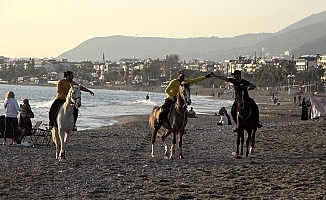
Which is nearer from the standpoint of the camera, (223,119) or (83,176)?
(83,176)

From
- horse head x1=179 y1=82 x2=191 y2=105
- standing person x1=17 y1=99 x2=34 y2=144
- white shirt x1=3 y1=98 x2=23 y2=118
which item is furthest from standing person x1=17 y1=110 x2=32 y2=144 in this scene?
horse head x1=179 y1=82 x2=191 y2=105

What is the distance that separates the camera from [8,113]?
651 inches

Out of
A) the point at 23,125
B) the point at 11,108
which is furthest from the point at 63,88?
the point at 23,125

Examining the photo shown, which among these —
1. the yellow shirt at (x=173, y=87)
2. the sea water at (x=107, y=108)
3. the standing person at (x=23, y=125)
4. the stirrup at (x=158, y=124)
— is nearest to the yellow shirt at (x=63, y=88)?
the stirrup at (x=158, y=124)

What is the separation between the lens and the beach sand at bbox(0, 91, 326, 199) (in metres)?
8.99

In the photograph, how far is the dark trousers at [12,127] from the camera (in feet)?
54.4

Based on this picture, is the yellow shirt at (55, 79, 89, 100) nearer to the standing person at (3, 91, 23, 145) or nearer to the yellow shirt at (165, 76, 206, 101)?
the yellow shirt at (165, 76, 206, 101)

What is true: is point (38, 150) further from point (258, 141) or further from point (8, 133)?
point (258, 141)

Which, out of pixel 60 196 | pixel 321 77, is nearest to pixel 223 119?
pixel 60 196

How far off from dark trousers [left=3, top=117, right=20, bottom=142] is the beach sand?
0.67m

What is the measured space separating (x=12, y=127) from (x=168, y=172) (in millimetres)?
7016

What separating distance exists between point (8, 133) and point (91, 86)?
6851 inches

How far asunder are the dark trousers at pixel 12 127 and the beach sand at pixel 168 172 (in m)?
0.67

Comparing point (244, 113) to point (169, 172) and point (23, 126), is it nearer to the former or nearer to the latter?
point (169, 172)
